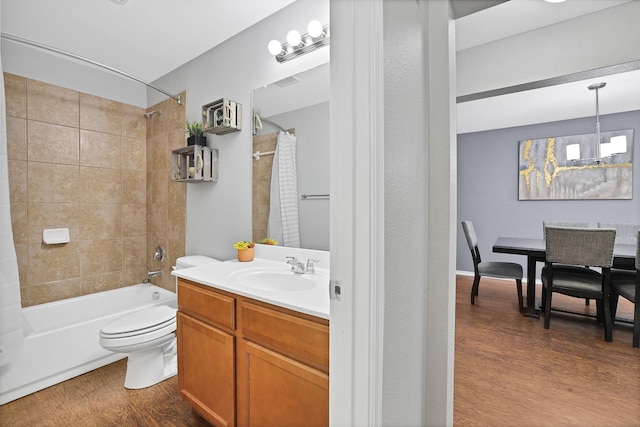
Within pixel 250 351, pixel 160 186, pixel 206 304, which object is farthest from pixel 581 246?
pixel 160 186

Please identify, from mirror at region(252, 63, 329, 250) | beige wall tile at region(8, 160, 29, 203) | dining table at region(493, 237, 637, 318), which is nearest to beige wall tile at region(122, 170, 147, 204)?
beige wall tile at region(8, 160, 29, 203)

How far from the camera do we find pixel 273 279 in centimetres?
167

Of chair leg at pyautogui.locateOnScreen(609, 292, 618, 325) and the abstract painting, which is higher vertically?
the abstract painting

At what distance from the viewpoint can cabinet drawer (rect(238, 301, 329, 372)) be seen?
1000mm

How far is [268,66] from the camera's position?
2.04m

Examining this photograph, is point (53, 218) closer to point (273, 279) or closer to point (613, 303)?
point (273, 279)

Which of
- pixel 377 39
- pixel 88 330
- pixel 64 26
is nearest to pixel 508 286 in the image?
pixel 377 39

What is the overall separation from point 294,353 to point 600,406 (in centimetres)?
198

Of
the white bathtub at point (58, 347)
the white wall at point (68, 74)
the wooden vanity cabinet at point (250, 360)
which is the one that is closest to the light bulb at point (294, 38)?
the wooden vanity cabinet at point (250, 360)

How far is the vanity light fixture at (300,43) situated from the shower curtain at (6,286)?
5.41ft

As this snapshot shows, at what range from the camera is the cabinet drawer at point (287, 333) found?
3.28ft

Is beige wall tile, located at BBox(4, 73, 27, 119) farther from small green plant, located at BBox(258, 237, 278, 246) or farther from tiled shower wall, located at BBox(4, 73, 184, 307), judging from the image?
small green plant, located at BBox(258, 237, 278, 246)

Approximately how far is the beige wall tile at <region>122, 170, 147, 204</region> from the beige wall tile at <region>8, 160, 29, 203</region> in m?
A: 0.74

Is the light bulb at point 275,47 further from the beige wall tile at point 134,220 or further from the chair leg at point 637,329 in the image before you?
the chair leg at point 637,329
